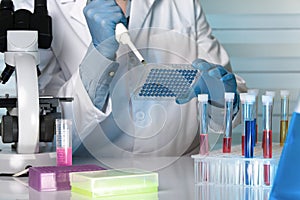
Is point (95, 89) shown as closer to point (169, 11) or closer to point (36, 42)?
point (36, 42)

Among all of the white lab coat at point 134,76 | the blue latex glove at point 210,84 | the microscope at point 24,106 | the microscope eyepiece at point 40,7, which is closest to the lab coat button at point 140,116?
the white lab coat at point 134,76

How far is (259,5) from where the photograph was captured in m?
2.66

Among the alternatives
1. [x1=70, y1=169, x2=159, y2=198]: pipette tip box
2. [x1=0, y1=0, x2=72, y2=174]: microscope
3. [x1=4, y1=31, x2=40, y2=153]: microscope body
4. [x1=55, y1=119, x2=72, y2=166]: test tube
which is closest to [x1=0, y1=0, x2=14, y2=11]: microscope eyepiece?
[x1=0, y1=0, x2=72, y2=174]: microscope

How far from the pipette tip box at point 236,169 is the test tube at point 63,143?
36 centimetres

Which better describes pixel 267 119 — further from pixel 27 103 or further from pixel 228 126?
pixel 27 103

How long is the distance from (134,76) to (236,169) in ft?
1.60

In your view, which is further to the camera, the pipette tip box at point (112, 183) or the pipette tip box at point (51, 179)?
the pipette tip box at point (51, 179)

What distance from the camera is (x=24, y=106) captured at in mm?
1567

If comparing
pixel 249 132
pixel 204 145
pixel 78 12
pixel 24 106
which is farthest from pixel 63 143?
pixel 78 12

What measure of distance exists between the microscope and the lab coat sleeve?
203mm

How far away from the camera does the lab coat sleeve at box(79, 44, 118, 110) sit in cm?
190

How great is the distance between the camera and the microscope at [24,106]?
1.58 m

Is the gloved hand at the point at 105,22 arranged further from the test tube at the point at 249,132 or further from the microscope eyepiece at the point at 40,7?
the test tube at the point at 249,132

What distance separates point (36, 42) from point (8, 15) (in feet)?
0.35
